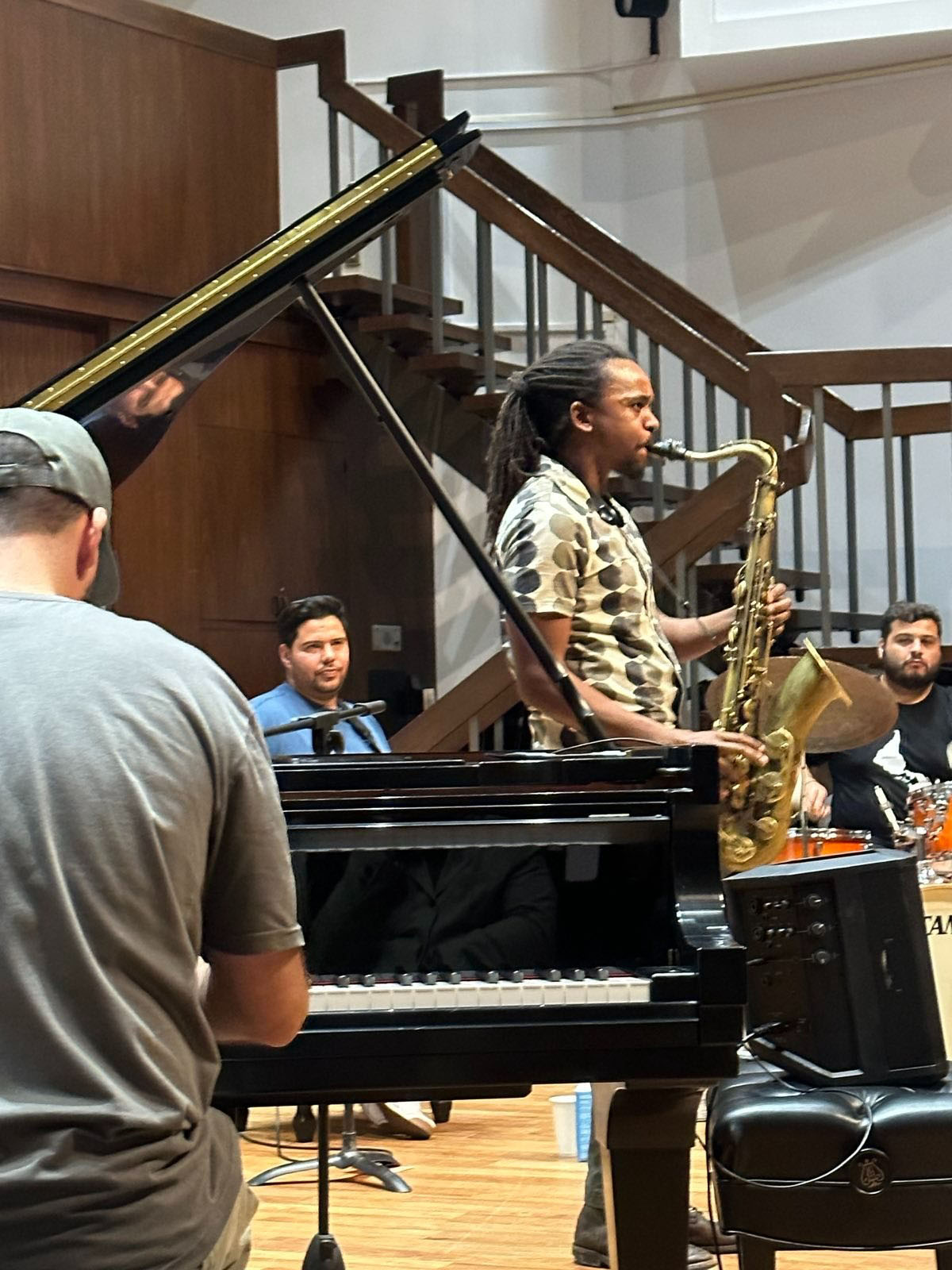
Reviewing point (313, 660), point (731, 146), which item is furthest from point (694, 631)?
point (731, 146)

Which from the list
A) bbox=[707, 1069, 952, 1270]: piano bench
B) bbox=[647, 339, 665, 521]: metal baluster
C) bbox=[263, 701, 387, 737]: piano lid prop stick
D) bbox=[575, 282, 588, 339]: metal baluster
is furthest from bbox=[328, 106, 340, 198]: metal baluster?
bbox=[707, 1069, 952, 1270]: piano bench

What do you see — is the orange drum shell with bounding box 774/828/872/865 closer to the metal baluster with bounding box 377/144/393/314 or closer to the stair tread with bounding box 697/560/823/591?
the stair tread with bounding box 697/560/823/591

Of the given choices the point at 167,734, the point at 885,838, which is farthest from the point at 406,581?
the point at 167,734

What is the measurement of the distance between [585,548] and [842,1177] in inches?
43.7

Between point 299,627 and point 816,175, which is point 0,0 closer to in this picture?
point 299,627

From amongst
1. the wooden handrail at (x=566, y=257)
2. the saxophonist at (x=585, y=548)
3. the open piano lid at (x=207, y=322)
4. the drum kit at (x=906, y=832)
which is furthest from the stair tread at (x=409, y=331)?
the open piano lid at (x=207, y=322)

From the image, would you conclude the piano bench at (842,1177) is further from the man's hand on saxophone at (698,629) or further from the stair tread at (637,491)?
the stair tread at (637,491)

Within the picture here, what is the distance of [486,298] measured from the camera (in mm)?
6719

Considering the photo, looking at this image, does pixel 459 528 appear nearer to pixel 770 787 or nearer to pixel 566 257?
pixel 770 787

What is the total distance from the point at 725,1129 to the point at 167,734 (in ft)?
4.73

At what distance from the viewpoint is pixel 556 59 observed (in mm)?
8477

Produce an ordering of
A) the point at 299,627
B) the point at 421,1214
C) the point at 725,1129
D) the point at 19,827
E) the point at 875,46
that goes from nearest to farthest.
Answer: the point at 19,827 → the point at 725,1129 → the point at 421,1214 → the point at 299,627 → the point at 875,46

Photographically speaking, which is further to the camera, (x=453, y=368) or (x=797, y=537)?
(x=797, y=537)

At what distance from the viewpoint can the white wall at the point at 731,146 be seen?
782cm
